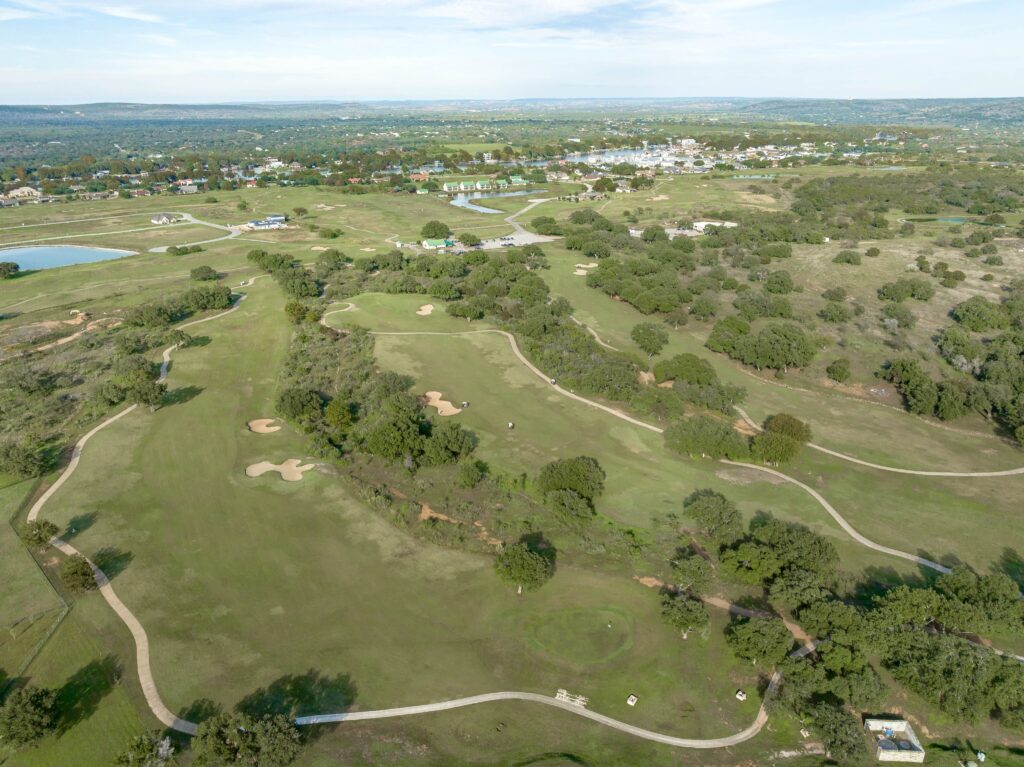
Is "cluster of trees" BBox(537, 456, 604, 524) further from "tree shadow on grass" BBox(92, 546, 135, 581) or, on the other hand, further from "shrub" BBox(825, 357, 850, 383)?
"shrub" BBox(825, 357, 850, 383)

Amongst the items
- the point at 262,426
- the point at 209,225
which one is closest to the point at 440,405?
the point at 262,426

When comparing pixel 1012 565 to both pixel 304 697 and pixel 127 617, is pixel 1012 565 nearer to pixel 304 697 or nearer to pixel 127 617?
pixel 304 697

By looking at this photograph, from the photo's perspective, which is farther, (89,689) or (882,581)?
(882,581)

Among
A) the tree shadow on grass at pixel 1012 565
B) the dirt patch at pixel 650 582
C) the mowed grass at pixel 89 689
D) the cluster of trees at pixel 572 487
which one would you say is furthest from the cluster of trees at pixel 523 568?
the tree shadow on grass at pixel 1012 565

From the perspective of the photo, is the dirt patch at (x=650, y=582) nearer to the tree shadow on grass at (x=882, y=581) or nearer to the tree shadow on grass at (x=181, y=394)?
the tree shadow on grass at (x=882, y=581)

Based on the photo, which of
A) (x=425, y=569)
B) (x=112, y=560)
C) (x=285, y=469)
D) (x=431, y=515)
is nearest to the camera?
(x=425, y=569)
